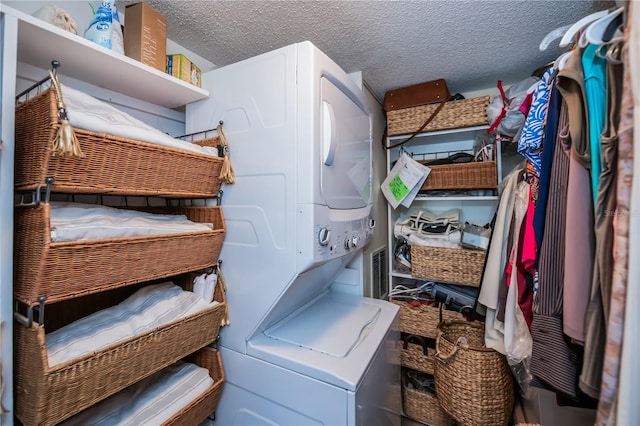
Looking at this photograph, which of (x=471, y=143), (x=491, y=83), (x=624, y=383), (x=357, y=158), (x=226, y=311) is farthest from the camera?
(x=471, y=143)

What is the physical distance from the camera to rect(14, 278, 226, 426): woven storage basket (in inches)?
28.8

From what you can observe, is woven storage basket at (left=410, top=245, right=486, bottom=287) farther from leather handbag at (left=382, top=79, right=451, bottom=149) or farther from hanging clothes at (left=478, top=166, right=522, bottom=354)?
leather handbag at (left=382, top=79, right=451, bottom=149)

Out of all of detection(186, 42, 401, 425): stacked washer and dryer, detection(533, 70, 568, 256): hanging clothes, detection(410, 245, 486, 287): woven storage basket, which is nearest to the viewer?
detection(533, 70, 568, 256): hanging clothes

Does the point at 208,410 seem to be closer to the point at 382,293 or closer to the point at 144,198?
the point at 144,198

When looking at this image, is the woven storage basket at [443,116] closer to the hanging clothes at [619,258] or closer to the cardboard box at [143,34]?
the hanging clothes at [619,258]

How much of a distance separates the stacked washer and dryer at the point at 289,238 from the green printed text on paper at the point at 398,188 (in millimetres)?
876

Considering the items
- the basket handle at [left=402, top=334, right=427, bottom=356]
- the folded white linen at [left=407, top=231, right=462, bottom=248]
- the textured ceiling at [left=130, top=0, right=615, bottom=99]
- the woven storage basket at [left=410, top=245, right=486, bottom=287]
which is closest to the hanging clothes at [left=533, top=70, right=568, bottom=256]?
the textured ceiling at [left=130, top=0, right=615, bottom=99]

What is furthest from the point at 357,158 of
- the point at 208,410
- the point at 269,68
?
the point at 208,410

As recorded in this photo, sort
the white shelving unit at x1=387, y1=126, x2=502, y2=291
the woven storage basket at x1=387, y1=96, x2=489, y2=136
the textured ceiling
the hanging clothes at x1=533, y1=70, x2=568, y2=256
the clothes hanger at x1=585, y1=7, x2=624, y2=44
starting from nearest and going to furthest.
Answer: the clothes hanger at x1=585, y1=7, x2=624, y2=44, the hanging clothes at x1=533, y1=70, x2=568, y2=256, the textured ceiling, the woven storage basket at x1=387, y1=96, x2=489, y2=136, the white shelving unit at x1=387, y1=126, x2=502, y2=291

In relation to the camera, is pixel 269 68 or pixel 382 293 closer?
pixel 269 68

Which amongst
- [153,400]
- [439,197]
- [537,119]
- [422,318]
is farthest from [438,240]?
[153,400]

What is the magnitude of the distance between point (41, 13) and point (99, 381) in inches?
48.4

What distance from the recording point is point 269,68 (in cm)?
117

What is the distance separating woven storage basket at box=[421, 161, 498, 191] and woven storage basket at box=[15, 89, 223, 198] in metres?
1.81
